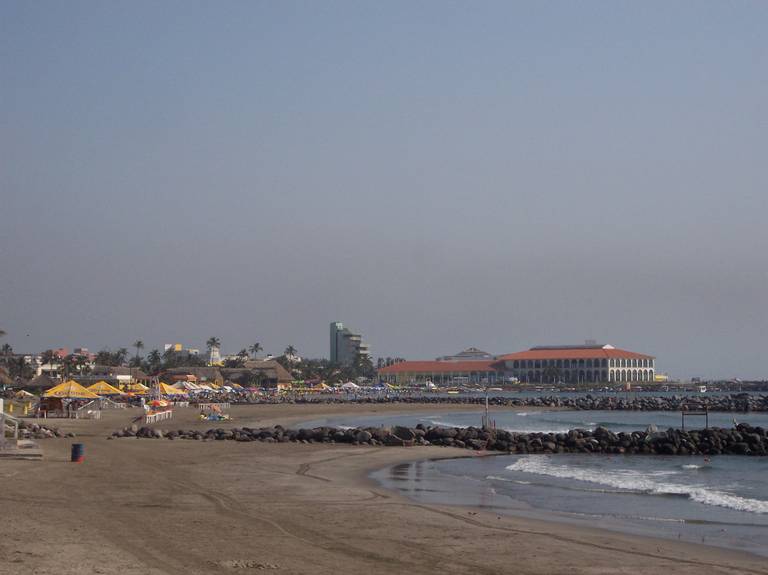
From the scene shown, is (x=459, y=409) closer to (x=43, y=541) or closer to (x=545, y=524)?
(x=545, y=524)

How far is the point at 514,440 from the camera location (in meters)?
38.4

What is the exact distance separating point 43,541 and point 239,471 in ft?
41.5

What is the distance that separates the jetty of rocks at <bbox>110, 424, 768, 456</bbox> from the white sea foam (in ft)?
12.9

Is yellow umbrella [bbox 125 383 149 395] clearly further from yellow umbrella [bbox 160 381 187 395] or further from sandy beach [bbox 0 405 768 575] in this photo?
sandy beach [bbox 0 405 768 575]

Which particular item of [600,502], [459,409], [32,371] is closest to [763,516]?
[600,502]

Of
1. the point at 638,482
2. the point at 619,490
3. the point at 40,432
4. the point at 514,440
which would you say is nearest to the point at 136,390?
the point at 40,432

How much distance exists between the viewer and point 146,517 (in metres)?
15.1

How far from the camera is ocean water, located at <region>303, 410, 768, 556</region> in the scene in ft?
58.5

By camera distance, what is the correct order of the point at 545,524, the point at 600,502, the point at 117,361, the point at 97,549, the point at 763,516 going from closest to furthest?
1. the point at 97,549
2. the point at 545,524
3. the point at 763,516
4. the point at 600,502
5. the point at 117,361

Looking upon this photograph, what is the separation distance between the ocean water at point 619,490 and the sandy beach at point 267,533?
1.45 metres

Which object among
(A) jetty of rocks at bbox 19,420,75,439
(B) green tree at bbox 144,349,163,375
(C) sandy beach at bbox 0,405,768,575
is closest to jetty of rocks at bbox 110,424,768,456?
(A) jetty of rocks at bbox 19,420,75,439

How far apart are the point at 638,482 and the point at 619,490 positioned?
2479 millimetres

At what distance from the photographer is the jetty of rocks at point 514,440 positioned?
37.5m

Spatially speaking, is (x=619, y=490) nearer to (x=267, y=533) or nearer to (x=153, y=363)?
(x=267, y=533)
